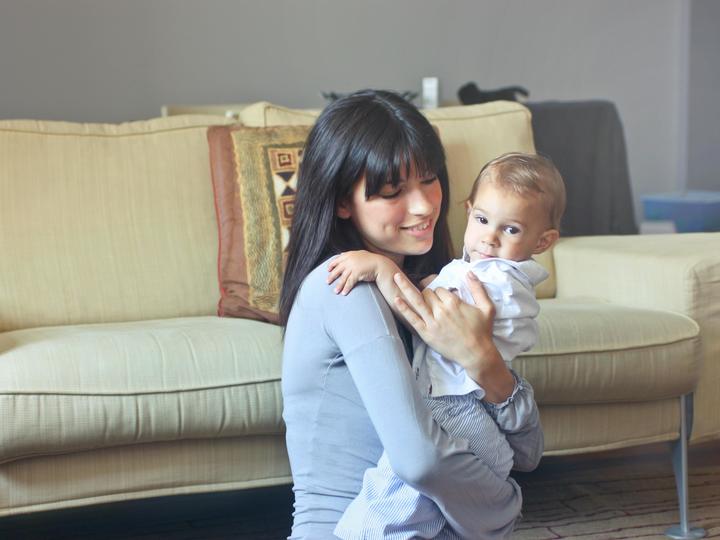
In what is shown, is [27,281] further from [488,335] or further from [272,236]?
[488,335]

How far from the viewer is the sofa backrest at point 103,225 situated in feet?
7.03

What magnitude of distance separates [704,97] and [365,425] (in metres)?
3.48

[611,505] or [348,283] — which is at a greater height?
[348,283]

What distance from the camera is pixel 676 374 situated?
1982 mm

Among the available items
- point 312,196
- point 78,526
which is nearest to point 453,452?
point 312,196

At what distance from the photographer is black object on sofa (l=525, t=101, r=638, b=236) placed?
11.2 feet

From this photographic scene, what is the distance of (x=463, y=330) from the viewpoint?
3.83ft

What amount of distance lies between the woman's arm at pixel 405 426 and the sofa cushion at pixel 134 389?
1.93ft

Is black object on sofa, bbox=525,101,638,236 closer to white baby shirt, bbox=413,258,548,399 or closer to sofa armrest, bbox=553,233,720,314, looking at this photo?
sofa armrest, bbox=553,233,720,314

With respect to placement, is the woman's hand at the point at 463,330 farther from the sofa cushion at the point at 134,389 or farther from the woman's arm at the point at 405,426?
the sofa cushion at the point at 134,389

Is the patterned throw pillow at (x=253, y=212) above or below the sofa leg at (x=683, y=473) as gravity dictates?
above

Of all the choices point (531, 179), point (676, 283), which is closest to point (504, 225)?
point (531, 179)

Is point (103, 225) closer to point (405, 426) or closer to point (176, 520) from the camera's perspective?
point (176, 520)

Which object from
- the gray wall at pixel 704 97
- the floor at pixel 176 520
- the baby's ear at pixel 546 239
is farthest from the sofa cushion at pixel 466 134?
the gray wall at pixel 704 97
